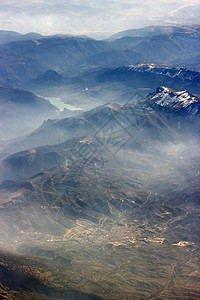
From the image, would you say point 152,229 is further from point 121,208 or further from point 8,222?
point 8,222

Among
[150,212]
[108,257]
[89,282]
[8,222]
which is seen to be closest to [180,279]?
[108,257]

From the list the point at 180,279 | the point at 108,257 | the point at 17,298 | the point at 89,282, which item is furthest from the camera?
the point at 108,257

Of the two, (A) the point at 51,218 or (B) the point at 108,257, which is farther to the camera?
(A) the point at 51,218

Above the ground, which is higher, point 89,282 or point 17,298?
point 17,298

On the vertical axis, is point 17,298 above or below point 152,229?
above

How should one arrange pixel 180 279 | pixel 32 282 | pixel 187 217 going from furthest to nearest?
pixel 187 217
pixel 180 279
pixel 32 282

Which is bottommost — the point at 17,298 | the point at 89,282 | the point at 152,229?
the point at 152,229

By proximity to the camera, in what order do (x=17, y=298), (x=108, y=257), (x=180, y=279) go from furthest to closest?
(x=108, y=257)
(x=180, y=279)
(x=17, y=298)

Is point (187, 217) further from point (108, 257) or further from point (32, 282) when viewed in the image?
point (32, 282)

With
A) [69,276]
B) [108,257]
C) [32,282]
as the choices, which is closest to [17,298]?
[32,282]
